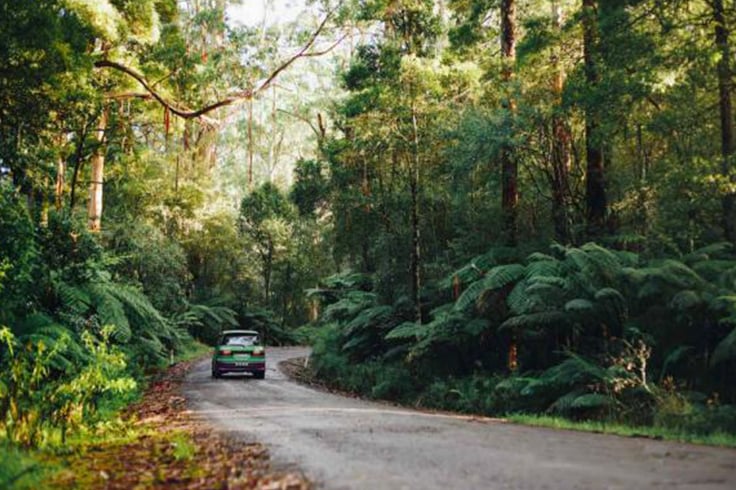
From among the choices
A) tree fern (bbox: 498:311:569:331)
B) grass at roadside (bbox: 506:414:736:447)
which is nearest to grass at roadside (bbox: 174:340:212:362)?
tree fern (bbox: 498:311:569:331)

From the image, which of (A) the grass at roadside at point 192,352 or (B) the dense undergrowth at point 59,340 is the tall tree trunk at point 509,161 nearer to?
(B) the dense undergrowth at point 59,340

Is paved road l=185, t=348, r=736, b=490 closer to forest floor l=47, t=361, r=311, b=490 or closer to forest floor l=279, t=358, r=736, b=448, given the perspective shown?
forest floor l=47, t=361, r=311, b=490

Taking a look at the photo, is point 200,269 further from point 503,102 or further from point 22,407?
point 22,407

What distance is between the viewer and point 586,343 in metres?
13.1

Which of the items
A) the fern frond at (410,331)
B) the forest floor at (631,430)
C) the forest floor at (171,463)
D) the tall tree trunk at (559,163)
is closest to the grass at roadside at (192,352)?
the fern frond at (410,331)

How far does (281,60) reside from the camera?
21.7 metres

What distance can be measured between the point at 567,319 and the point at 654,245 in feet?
9.10

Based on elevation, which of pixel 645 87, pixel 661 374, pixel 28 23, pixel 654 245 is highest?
pixel 28 23

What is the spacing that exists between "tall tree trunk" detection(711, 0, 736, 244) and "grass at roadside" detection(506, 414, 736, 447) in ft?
15.6

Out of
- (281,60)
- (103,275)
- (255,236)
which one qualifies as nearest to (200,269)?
(255,236)

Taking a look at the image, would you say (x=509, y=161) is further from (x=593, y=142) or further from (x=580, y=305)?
(x=580, y=305)

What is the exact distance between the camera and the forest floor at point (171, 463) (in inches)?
229

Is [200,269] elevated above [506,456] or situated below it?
above

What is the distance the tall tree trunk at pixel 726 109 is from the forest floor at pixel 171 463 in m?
9.23
